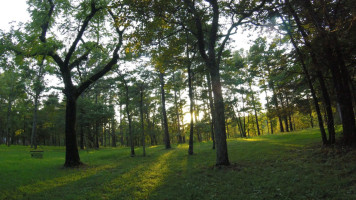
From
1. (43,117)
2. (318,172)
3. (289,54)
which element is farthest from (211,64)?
(43,117)

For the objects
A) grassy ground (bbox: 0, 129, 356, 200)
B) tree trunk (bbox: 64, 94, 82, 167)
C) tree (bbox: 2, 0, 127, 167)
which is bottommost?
grassy ground (bbox: 0, 129, 356, 200)

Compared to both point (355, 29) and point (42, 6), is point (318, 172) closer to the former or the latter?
point (355, 29)

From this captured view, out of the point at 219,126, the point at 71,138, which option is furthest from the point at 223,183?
the point at 71,138

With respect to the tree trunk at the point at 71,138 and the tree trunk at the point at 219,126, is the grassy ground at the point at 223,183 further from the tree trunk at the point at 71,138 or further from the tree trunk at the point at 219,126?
the tree trunk at the point at 71,138

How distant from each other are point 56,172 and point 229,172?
360 inches

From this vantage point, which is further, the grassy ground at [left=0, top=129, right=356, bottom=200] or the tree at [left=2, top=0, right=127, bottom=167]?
the tree at [left=2, top=0, right=127, bottom=167]

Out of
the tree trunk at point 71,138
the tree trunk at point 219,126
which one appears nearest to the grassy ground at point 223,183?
the tree trunk at point 219,126

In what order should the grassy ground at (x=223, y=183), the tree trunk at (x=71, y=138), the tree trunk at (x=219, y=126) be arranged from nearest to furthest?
the grassy ground at (x=223, y=183)
the tree trunk at (x=219, y=126)
the tree trunk at (x=71, y=138)

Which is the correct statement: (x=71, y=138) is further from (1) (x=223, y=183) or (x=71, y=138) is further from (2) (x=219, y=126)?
(1) (x=223, y=183)

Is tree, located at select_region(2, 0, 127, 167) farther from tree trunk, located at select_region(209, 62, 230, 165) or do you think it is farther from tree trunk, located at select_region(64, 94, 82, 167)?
tree trunk, located at select_region(209, 62, 230, 165)

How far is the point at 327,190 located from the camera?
211 inches

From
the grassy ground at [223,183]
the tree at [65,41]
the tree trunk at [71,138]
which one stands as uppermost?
the tree at [65,41]

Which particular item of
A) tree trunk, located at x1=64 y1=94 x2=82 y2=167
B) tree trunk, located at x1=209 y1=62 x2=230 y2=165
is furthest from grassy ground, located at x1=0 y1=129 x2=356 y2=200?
tree trunk, located at x1=64 y1=94 x2=82 y2=167

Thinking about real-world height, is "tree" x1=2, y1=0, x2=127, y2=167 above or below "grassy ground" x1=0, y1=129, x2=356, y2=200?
above
